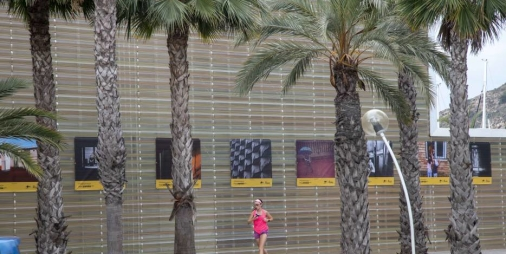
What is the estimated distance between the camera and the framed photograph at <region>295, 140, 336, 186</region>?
84.9ft

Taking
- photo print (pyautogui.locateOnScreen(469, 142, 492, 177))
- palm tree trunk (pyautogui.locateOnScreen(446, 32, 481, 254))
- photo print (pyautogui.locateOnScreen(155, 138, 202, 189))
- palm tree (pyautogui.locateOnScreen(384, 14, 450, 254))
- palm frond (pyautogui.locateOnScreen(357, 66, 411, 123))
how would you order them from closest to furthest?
palm tree trunk (pyautogui.locateOnScreen(446, 32, 481, 254))
palm frond (pyautogui.locateOnScreen(357, 66, 411, 123))
palm tree (pyautogui.locateOnScreen(384, 14, 450, 254))
photo print (pyautogui.locateOnScreen(155, 138, 202, 189))
photo print (pyautogui.locateOnScreen(469, 142, 492, 177))

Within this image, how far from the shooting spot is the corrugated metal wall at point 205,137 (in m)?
22.1

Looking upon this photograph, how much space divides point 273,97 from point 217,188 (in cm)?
322

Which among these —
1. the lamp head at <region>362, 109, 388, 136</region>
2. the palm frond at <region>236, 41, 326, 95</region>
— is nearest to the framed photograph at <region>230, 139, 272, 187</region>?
the palm frond at <region>236, 41, 326, 95</region>

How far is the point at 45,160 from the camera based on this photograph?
1728 centimetres

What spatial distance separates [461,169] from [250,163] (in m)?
8.10

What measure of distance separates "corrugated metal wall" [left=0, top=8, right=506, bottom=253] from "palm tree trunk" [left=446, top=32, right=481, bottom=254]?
7.94 meters
